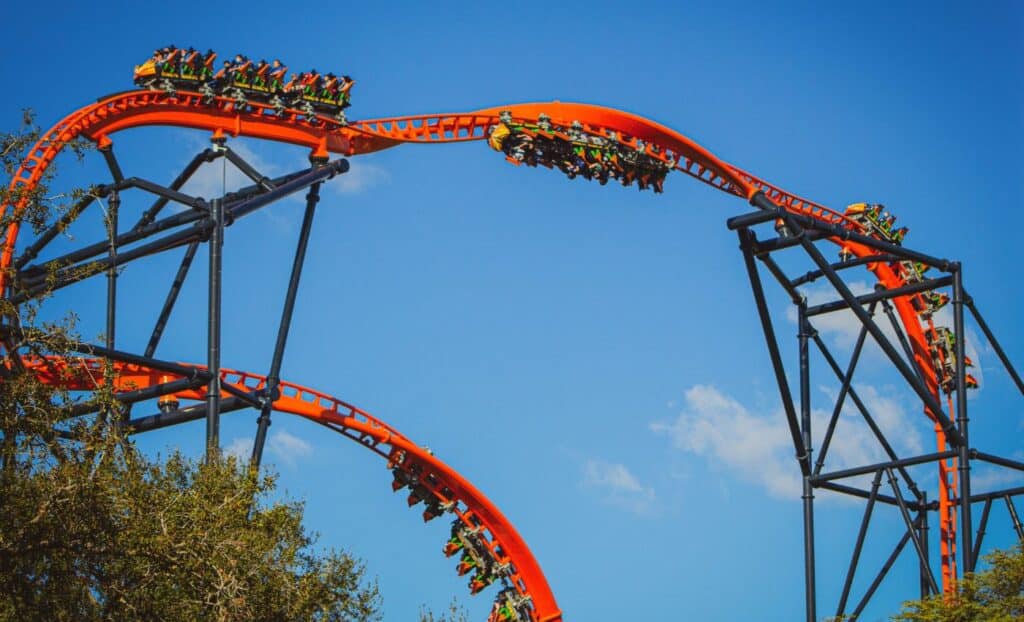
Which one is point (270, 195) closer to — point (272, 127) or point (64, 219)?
point (272, 127)

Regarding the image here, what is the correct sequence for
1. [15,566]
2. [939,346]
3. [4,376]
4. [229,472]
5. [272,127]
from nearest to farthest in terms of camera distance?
[15,566] → [4,376] → [229,472] → [272,127] → [939,346]

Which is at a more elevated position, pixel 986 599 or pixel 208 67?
pixel 208 67

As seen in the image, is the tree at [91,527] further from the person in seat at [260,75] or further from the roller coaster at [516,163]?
the person in seat at [260,75]

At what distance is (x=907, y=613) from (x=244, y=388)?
34.7 ft

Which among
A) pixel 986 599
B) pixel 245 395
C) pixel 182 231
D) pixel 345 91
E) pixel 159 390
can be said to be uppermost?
pixel 345 91

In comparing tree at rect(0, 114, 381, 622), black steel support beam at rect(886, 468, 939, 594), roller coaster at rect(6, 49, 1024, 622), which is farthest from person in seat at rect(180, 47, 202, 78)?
black steel support beam at rect(886, 468, 939, 594)

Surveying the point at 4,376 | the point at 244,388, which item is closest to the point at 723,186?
the point at 244,388

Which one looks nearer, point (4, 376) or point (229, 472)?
point (4, 376)

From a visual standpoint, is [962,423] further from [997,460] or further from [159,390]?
[159,390]

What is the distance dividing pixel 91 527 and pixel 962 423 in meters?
10.7

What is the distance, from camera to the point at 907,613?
64.6 ft

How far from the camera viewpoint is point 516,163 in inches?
960

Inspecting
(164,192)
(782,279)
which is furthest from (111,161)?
(782,279)

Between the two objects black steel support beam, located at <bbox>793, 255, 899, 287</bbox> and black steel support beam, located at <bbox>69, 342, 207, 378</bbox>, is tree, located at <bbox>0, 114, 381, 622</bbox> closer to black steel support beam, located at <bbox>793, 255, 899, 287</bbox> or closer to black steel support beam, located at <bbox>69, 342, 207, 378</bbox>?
black steel support beam, located at <bbox>69, 342, 207, 378</bbox>
